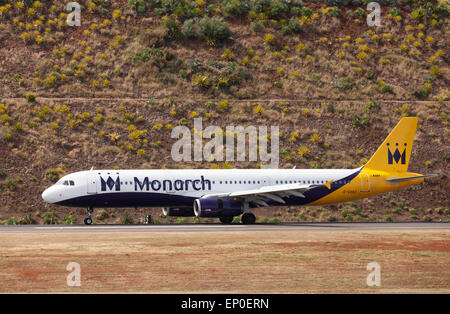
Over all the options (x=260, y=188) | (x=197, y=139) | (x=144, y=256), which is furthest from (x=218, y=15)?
(x=144, y=256)

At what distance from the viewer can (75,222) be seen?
186ft

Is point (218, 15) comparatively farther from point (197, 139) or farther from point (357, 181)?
point (357, 181)

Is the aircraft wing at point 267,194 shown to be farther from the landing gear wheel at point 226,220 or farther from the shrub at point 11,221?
the shrub at point 11,221

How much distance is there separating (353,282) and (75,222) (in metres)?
35.5

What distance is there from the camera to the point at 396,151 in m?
55.9

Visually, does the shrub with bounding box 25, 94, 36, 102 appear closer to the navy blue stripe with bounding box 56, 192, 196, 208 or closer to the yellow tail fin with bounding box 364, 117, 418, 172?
the navy blue stripe with bounding box 56, 192, 196, 208

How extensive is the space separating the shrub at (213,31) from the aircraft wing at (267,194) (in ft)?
122

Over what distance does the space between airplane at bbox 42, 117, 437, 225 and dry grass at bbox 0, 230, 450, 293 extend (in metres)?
9.13

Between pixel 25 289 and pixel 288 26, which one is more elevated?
pixel 288 26

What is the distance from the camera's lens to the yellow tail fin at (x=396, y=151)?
55281 millimetres

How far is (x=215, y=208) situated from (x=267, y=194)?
12.8 feet
